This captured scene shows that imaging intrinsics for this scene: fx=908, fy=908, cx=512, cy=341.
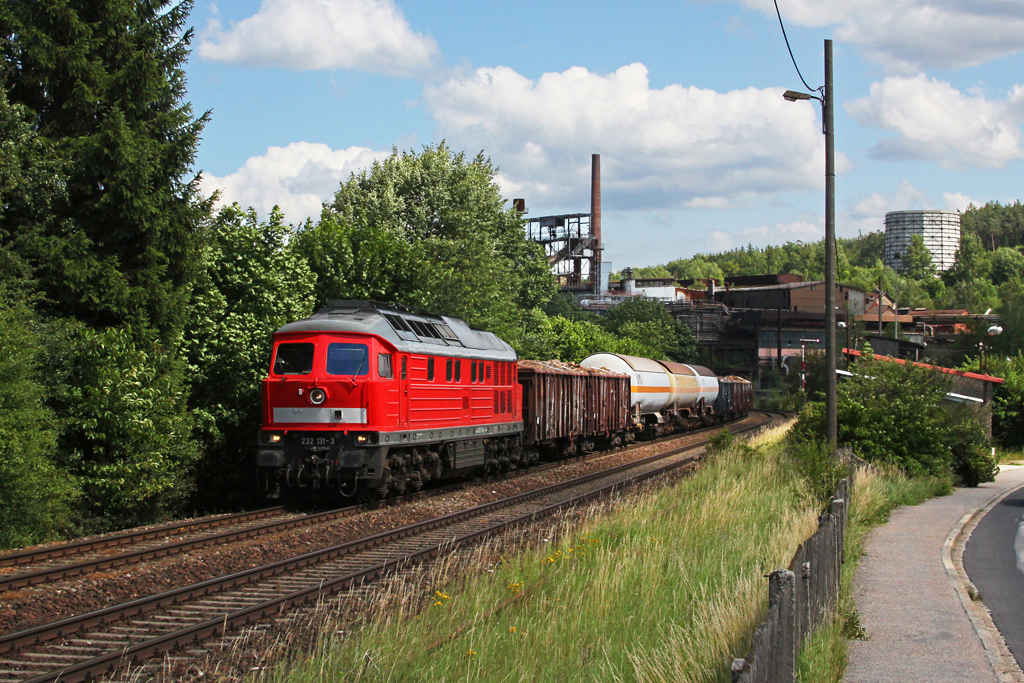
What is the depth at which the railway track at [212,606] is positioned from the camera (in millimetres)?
8094

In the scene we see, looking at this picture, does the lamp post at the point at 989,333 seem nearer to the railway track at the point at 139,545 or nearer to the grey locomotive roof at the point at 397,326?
the grey locomotive roof at the point at 397,326

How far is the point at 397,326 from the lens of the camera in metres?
18.0

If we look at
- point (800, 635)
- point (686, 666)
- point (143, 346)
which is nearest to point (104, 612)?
point (686, 666)

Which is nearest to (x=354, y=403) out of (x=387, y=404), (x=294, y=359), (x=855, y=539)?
(x=387, y=404)

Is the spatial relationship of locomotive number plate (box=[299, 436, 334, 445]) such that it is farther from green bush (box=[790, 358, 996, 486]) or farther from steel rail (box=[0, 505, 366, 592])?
green bush (box=[790, 358, 996, 486])

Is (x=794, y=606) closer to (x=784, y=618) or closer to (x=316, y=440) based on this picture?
(x=784, y=618)

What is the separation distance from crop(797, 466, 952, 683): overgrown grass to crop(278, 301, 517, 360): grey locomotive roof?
866 cm

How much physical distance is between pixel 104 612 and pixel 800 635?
677 cm

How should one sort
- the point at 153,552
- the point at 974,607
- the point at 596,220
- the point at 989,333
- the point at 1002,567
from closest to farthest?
the point at 974,607, the point at 153,552, the point at 1002,567, the point at 989,333, the point at 596,220

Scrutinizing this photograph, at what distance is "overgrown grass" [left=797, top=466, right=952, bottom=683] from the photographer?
7551mm

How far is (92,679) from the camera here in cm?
764

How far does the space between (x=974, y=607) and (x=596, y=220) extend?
3041 inches

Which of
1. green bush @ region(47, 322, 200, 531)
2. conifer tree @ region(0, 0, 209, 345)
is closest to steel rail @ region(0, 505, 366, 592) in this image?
green bush @ region(47, 322, 200, 531)

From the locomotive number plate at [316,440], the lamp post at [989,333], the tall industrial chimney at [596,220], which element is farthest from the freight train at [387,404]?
the tall industrial chimney at [596,220]
